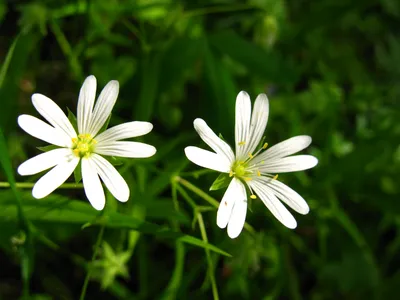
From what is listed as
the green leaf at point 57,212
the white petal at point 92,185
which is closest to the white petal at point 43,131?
the white petal at point 92,185

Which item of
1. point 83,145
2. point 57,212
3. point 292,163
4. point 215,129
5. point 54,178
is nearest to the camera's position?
point 54,178

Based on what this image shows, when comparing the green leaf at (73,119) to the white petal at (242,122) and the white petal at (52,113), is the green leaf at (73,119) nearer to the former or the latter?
the white petal at (52,113)

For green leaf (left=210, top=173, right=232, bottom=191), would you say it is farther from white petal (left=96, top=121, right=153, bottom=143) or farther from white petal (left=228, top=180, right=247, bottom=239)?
white petal (left=96, top=121, right=153, bottom=143)

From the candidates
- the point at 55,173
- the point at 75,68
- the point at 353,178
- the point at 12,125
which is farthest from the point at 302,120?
the point at 55,173

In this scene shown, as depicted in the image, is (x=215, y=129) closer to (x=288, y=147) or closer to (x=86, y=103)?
(x=288, y=147)

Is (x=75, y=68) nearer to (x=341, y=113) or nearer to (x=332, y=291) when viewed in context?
(x=341, y=113)

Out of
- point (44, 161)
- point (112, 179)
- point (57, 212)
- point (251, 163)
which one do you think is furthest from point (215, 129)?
point (44, 161)
